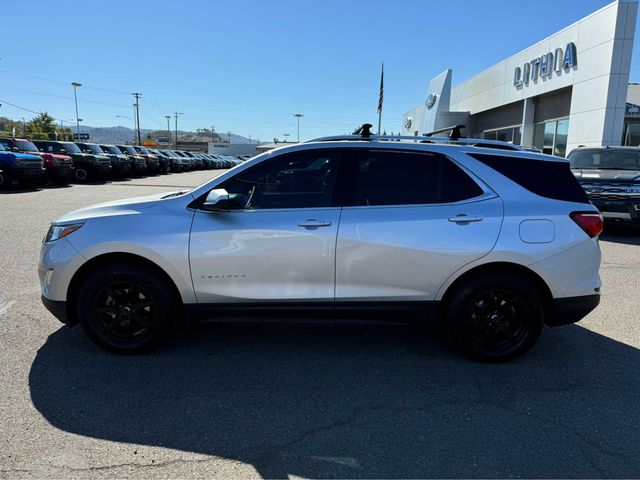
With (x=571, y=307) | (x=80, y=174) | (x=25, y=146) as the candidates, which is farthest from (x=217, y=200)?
(x=80, y=174)

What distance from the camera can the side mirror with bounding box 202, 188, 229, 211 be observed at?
3.62 meters

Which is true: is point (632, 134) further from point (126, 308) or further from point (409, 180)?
point (126, 308)

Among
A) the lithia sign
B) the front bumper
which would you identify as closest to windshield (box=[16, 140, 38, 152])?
the front bumper

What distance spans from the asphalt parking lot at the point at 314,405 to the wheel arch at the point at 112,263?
0.54 m

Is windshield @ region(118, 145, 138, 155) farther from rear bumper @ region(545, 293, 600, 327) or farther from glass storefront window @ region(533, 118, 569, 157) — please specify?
rear bumper @ region(545, 293, 600, 327)

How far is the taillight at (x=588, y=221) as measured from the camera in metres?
3.77

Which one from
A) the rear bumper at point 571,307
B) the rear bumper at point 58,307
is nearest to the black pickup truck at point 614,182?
the rear bumper at point 571,307

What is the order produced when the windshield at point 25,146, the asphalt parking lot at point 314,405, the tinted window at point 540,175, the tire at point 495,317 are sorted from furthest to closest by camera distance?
the windshield at point 25,146 → the tinted window at point 540,175 → the tire at point 495,317 → the asphalt parking lot at point 314,405

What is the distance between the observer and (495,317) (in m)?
3.85

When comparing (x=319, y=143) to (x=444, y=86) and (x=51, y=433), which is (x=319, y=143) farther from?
(x=444, y=86)

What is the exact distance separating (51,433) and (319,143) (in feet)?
9.09

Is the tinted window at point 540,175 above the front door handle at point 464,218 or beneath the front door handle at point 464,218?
above

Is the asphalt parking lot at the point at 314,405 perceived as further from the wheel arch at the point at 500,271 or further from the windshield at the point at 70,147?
the windshield at the point at 70,147

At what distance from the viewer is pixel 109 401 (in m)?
3.23
